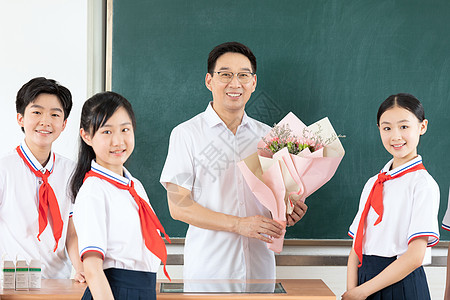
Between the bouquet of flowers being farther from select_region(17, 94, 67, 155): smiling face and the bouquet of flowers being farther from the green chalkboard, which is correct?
select_region(17, 94, 67, 155): smiling face

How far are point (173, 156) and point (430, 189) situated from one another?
1162 mm

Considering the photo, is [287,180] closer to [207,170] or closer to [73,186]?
[207,170]

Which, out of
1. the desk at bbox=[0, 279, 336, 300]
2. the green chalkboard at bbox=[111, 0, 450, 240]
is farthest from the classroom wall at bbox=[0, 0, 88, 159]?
the desk at bbox=[0, 279, 336, 300]

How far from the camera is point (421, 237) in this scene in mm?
1989

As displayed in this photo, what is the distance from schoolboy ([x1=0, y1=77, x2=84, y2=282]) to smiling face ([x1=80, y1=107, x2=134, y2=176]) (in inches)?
23.4

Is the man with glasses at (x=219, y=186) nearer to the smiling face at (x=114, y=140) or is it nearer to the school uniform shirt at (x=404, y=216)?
the school uniform shirt at (x=404, y=216)

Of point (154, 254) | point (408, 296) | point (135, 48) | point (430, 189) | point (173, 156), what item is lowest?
point (408, 296)

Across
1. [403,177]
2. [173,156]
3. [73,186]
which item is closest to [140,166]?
[173,156]

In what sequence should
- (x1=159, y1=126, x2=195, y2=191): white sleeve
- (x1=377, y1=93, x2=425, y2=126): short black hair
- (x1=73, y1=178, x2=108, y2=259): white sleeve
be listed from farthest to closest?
(x1=159, y1=126, x2=195, y2=191): white sleeve
(x1=377, y1=93, x2=425, y2=126): short black hair
(x1=73, y1=178, x2=108, y2=259): white sleeve

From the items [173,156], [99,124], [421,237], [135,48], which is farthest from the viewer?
[135,48]

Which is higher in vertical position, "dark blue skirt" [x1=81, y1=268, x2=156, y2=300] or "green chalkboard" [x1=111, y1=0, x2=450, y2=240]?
"green chalkboard" [x1=111, y1=0, x2=450, y2=240]

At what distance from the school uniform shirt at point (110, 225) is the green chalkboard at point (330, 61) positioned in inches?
50.4

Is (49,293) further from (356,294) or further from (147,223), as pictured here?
(356,294)

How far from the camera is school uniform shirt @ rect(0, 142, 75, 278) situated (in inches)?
85.1
